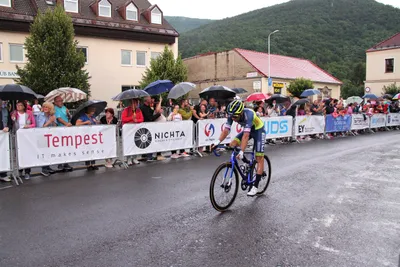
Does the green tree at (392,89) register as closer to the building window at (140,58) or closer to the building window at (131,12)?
the building window at (140,58)

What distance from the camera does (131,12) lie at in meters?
31.1

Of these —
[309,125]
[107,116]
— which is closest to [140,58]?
[309,125]

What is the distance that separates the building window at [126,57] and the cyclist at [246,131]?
2582 centimetres

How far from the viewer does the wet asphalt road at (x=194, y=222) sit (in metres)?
4.12

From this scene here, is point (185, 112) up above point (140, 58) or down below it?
below

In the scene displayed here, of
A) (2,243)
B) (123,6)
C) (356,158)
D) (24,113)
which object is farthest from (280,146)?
(123,6)

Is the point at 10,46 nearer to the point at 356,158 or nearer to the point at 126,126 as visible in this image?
the point at 126,126

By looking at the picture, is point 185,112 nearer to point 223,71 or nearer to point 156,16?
point 156,16

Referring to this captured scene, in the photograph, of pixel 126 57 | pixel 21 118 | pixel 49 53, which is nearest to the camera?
pixel 21 118

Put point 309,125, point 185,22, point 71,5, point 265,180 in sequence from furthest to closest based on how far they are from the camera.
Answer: point 185,22 < point 71,5 < point 309,125 < point 265,180

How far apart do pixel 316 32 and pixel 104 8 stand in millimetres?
73046

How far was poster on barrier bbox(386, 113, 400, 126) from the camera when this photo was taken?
2361 cm

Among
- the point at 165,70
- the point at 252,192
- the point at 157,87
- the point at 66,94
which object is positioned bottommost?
the point at 252,192

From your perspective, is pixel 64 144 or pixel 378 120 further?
pixel 378 120
